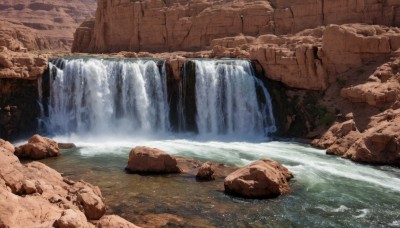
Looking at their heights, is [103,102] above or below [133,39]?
below

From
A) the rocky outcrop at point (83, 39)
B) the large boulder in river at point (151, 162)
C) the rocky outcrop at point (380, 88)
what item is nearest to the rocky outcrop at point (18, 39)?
the rocky outcrop at point (83, 39)

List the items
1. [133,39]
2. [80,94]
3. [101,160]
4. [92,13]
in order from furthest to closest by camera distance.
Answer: [92,13] → [133,39] → [80,94] → [101,160]

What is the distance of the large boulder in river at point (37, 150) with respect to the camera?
19.4 meters

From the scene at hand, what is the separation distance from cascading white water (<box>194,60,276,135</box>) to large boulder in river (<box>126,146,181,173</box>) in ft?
35.1

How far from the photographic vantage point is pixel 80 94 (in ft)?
88.7

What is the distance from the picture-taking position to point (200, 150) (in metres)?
22.8

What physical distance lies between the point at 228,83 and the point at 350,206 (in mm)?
15439

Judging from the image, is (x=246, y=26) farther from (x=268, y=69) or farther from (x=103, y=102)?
(x=103, y=102)

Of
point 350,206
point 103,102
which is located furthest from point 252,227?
point 103,102

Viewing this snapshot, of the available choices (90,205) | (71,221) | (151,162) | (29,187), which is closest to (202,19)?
(151,162)

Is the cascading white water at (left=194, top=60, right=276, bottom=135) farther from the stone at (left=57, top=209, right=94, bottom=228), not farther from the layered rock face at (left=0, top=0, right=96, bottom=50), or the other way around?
the layered rock face at (left=0, top=0, right=96, bottom=50)

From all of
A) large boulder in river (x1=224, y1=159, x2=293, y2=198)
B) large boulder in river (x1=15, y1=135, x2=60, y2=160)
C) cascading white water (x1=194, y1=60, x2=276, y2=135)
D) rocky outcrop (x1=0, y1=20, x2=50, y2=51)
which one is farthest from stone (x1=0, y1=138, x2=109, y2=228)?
rocky outcrop (x1=0, y1=20, x2=50, y2=51)

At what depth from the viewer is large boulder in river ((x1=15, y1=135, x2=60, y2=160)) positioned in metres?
19.4

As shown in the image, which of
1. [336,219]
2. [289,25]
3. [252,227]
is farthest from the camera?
[289,25]
